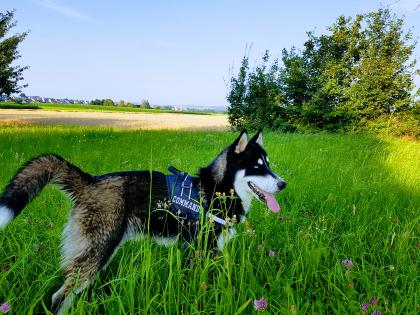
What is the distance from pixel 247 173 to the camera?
325 centimetres

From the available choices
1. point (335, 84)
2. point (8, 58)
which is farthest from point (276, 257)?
point (8, 58)

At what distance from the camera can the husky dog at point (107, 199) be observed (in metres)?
2.34


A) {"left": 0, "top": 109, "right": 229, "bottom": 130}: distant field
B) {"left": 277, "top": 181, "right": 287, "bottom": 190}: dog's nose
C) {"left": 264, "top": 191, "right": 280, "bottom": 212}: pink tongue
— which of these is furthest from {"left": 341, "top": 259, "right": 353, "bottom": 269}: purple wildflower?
{"left": 0, "top": 109, "right": 229, "bottom": 130}: distant field

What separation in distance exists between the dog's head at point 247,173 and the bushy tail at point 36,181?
4.29ft

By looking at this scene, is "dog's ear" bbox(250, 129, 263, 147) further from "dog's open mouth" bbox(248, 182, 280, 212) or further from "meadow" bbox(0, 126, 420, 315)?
"meadow" bbox(0, 126, 420, 315)

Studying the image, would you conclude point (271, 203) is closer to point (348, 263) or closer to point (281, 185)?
point (281, 185)

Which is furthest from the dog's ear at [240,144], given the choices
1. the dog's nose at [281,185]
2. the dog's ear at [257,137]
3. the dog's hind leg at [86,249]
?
the dog's hind leg at [86,249]

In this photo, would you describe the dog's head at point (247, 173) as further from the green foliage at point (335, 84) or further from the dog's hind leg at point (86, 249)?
the green foliage at point (335, 84)

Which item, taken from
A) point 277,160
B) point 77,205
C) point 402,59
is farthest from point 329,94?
point 77,205

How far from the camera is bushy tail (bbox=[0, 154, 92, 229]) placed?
220 cm

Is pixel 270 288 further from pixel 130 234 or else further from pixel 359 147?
pixel 359 147

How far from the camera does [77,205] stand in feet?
8.60

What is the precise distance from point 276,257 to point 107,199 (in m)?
1.55

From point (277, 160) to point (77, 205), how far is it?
222 inches
